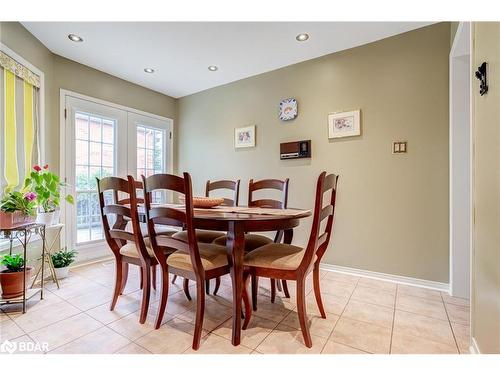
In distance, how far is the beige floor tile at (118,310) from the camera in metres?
1.80

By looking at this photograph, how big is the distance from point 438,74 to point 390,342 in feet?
7.39

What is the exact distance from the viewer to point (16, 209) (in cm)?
190

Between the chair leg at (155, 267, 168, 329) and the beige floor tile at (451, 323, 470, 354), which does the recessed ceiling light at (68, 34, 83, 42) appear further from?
the beige floor tile at (451, 323, 470, 354)

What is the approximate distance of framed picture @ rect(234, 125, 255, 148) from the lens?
3.34 metres

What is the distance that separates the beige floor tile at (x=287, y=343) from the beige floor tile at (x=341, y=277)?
1.10 m

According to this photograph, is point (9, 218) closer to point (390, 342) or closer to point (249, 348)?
point (249, 348)

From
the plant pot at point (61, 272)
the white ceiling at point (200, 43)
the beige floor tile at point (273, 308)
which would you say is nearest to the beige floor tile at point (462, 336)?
the beige floor tile at point (273, 308)

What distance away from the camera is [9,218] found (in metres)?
1.84

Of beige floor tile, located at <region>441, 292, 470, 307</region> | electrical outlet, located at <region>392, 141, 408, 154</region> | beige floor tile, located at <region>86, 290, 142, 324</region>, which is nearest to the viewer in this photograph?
beige floor tile, located at <region>86, 290, 142, 324</region>

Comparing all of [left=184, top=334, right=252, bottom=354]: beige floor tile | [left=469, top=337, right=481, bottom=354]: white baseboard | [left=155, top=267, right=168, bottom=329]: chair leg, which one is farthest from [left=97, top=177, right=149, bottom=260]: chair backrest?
[left=469, top=337, right=481, bottom=354]: white baseboard

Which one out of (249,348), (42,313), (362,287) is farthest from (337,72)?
(42,313)

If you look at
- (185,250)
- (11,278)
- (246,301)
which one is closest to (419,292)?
(246,301)

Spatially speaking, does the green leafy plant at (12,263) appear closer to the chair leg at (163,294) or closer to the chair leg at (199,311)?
the chair leg at (163,294)

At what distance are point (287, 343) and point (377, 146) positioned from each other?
2.01 metres
